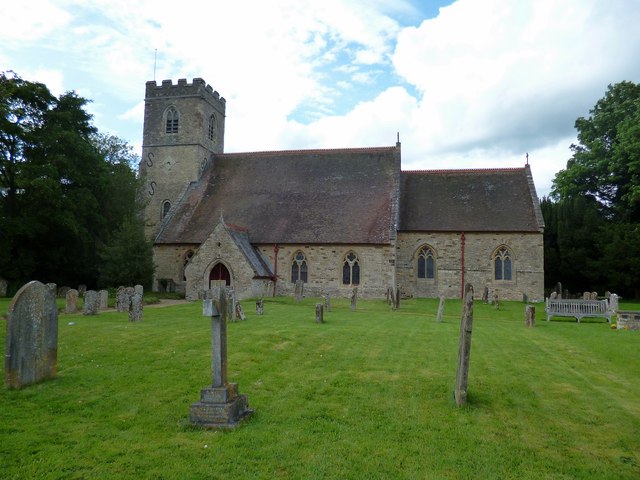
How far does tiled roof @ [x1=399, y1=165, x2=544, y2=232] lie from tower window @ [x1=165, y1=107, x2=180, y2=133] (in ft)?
56.9

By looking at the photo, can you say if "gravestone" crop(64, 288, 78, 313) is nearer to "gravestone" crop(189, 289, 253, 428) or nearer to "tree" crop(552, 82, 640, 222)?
"gravestone" crop(189, 289, 253, 428)

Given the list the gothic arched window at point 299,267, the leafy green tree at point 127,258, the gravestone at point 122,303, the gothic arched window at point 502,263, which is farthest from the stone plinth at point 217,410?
the gothic arched window at point 502,263

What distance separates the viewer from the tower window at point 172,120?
38125 millimetres

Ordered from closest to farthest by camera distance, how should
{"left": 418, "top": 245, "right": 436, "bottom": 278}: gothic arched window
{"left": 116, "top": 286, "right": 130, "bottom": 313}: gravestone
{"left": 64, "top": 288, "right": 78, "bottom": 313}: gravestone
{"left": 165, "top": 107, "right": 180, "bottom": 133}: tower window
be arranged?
{"left": 64, "top": 288, "right": 78, "bottom": 313}: gravestone
{"left": 116, "top": 286, "right": 130, "bottom": 313}: gravestone
{"left": 418, "top": 245, "right": 436, "bottom": 278}: gothic arched window
{"left": 165, "top": 107, "right": 180, "bottom": 133}: tower window

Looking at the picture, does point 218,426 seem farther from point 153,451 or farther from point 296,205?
point 296,205

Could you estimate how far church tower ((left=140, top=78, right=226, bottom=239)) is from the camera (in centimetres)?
3753

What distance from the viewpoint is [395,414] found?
7559mm

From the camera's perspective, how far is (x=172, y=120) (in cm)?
3831

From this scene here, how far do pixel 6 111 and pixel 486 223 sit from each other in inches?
1141

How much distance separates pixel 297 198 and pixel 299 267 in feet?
16.9

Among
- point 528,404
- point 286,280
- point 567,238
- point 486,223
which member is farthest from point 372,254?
point 528,404

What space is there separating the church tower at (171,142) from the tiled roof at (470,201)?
1544 centimetres

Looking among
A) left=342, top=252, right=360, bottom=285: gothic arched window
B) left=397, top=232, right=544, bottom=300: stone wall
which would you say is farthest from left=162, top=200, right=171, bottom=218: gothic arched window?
left=397, top=232, right=544, bottom=300: stone wall

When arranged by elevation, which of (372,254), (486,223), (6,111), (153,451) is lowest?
(153,451)
